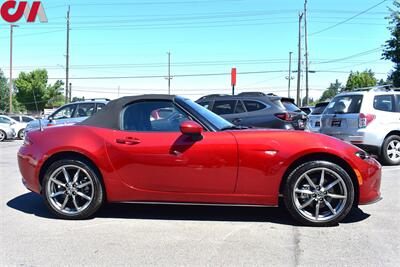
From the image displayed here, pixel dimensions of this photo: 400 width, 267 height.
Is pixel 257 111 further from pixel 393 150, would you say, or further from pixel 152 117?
pixel 152 117

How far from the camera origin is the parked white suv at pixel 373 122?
9242 millimetres

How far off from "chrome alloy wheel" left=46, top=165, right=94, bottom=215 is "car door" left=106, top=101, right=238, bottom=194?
0.46 metres

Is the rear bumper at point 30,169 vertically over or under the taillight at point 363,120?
Answer: under

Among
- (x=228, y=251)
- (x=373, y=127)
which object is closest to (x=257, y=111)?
(x=373, y=127)

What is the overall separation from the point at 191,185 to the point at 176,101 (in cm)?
101

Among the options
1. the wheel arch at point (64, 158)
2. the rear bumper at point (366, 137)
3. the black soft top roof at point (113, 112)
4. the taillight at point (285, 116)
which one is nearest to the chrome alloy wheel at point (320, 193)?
the black soft top roof at point (113, 112)

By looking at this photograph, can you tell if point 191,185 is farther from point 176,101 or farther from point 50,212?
point 50,212

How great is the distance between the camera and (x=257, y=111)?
10617 mm

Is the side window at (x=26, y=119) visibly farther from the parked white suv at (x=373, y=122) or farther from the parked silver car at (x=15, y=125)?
the parked white suv at (x=373, y=122)

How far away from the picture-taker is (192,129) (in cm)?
474

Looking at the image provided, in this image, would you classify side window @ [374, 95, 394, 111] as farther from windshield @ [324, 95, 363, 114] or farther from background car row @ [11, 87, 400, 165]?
windshield @ [324, 95, 363, 114]

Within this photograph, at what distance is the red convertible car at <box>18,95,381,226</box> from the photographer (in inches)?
188

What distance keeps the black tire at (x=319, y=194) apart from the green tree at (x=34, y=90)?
78.7m

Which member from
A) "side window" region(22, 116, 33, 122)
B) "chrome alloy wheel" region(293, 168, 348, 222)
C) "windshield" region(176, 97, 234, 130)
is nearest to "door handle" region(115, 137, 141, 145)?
"windshield" region(176, 97, 234, 130)
